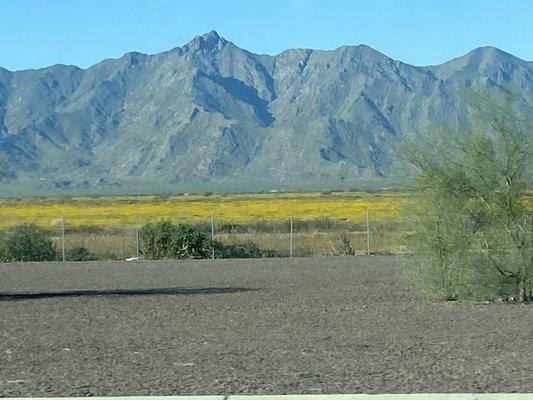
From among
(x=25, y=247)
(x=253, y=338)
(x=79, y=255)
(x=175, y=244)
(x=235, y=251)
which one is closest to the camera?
(x=253, y=338)

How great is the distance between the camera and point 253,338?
54.1ft

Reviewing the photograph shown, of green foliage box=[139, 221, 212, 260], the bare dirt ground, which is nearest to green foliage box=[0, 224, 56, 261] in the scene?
green foliage box=[139, 221, 212, 260]

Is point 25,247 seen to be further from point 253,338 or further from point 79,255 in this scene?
point 253,338

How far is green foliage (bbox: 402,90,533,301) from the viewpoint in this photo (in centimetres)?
2117

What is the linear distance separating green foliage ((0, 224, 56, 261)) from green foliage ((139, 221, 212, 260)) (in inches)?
155

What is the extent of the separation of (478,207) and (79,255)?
22.5m

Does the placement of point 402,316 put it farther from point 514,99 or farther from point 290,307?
point 514,99

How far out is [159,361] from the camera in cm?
1393

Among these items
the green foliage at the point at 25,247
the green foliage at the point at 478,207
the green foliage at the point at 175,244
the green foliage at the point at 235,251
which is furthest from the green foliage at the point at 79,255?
the green foliage at the point at 478,207

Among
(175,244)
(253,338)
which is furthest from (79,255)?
(253,338)

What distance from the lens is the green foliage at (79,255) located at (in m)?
40.3

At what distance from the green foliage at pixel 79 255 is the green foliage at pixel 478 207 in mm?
20868

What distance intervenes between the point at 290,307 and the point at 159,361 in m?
7.76

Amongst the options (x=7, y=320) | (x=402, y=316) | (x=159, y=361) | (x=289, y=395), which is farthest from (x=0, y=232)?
(x=289, y=395)
